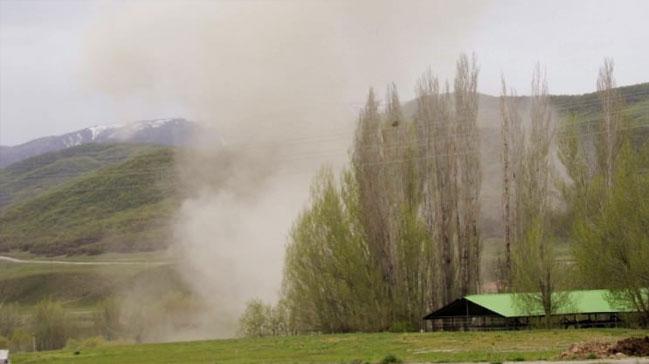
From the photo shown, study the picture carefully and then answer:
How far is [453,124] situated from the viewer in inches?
2697

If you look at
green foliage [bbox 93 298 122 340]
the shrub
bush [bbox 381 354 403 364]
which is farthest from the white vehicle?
green foliage [bbox 93 298 122 340]

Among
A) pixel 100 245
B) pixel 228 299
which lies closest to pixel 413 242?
pixel 228 299

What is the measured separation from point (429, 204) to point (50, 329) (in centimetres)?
5040

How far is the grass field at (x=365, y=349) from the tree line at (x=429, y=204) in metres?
12.3

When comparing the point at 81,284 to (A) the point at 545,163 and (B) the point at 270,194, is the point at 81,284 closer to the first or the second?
(B) the point at 270,194

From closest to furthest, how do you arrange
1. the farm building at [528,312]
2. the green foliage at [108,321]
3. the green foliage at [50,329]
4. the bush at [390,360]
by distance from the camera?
the bush at [390,360]
the farm building at [528,312]
the green foliage at [50,329]
the green foliage at [108,321]

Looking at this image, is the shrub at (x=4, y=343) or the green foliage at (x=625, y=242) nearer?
the green foliage at (x=625, y=242)

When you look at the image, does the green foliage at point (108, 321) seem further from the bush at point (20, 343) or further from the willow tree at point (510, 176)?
the willow tree at point (510, 176)

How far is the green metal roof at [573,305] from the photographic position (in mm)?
51562

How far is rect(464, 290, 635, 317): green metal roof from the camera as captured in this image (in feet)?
169

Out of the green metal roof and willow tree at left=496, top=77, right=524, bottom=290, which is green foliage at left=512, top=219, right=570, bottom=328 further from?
willow tree at left=496, top=77, right=524, bottom=290

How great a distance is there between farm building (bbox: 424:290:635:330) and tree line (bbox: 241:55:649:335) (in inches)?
173

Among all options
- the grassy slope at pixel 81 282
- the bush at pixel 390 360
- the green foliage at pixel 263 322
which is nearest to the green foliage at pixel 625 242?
the bush at pixel 390 360

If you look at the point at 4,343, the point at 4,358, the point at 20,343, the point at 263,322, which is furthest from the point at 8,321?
the point at 4,358
